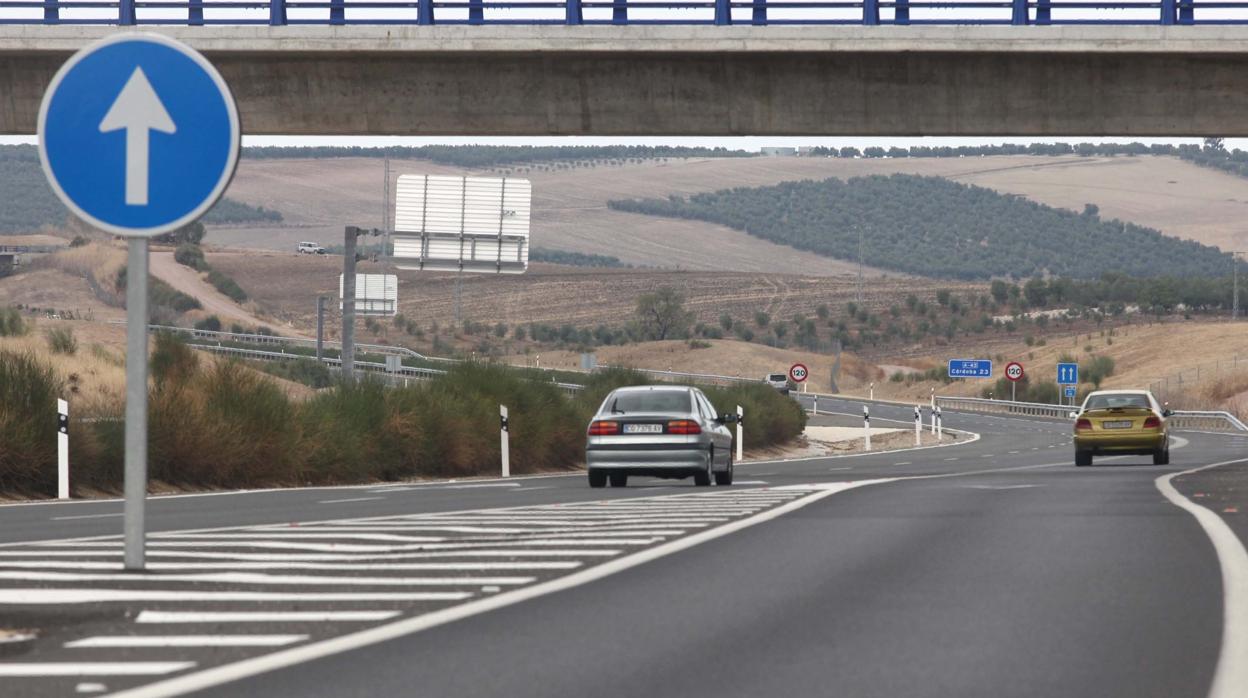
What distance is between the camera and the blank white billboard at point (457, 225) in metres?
54.6

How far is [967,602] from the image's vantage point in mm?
10711

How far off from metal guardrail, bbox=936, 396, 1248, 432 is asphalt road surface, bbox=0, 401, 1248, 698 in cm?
5895

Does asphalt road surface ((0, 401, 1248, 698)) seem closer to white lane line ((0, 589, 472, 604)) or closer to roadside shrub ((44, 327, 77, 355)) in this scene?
white lane line ((0, 589, 472, 604))

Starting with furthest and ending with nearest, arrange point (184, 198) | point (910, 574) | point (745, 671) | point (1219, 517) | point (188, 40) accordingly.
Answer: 1. point (188, 40)
2. point (1219, 517)
3. point (910, 574)
4. point (184, 198)
5. point (745, 671)

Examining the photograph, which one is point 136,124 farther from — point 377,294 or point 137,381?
point 377,294

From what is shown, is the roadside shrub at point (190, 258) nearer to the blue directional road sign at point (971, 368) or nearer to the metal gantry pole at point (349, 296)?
the blue directional road sign at point (971, 368)

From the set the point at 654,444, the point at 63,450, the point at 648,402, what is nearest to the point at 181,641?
the point at 63,450

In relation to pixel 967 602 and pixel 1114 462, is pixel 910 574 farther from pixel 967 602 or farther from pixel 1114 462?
pixel 1114 462

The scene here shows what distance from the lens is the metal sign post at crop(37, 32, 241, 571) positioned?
10445 mm

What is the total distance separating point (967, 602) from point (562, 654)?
286 cm

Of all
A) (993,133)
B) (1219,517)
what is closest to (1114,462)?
(993,133)

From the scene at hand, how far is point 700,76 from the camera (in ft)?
107

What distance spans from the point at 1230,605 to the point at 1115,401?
2962 centimetres

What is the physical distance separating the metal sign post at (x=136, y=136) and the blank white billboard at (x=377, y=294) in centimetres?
4739
